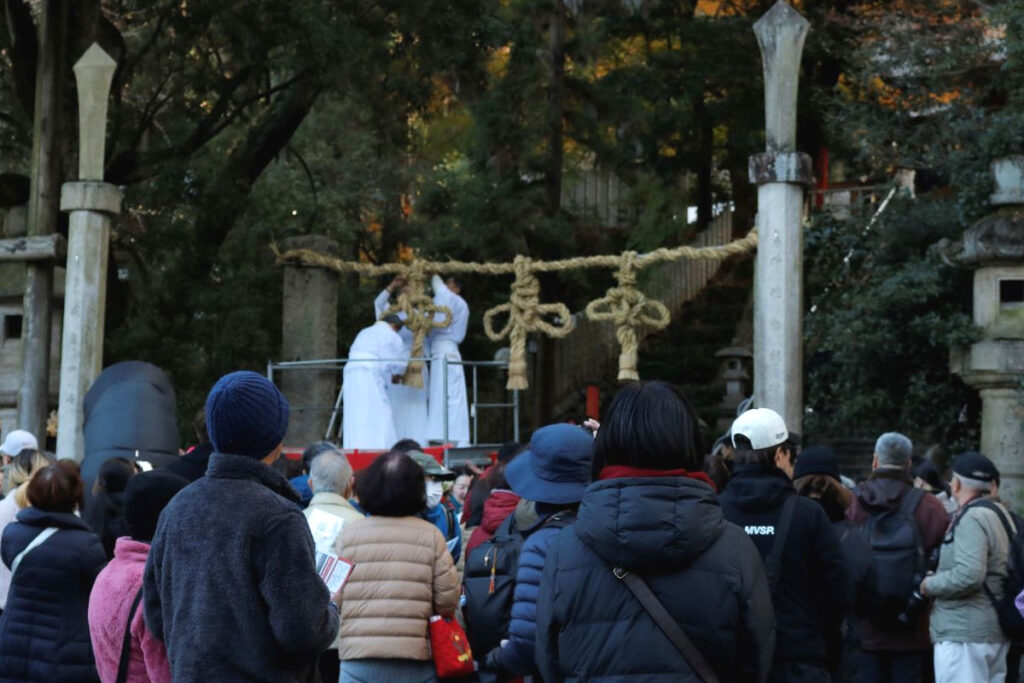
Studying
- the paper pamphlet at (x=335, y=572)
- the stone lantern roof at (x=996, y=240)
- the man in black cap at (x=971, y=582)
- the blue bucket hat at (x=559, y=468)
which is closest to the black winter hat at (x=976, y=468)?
the man in black cap at (x=971, y=582)

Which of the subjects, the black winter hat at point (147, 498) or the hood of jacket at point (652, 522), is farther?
the black winter hat at point (147, 498)

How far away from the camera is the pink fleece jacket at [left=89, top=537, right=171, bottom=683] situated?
4.87 m

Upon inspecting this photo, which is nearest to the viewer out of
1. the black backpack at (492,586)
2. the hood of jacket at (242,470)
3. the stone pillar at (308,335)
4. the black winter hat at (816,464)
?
the hood of jacket at (242,470)

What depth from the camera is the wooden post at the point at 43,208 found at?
1565 centimetres

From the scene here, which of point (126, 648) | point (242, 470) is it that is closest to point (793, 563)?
point (242, 470)

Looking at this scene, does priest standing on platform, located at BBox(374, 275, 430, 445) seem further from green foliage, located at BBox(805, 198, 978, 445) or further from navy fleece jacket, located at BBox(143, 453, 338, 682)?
navy fleece jacket, located at BBox(143, 453, 338, 682)

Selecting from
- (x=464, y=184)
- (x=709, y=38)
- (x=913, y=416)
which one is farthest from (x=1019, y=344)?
(x=709, y=38)

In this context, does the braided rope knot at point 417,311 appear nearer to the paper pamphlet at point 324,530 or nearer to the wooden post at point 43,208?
the wooden post at point 43,208

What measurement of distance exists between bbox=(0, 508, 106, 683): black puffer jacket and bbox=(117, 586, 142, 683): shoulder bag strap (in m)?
1.33

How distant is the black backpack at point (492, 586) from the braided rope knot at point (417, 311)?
1032 centimetres

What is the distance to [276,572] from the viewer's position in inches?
158

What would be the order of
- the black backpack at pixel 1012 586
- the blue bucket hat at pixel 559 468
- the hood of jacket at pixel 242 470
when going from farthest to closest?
the black backpack at pixel 1012 586 → the blue bucket hat at pixel 559 468 → the hood of jacket at pixel 242 470

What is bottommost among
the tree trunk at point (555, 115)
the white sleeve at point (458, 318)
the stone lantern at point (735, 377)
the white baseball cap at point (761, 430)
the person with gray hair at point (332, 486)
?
the person with gray hair at point (332, 486)

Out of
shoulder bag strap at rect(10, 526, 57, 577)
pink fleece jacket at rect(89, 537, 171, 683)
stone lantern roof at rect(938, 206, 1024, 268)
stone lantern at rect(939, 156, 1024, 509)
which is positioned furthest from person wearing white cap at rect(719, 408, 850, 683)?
stone lantern roof at rect(938, 206, 1024, 268)
